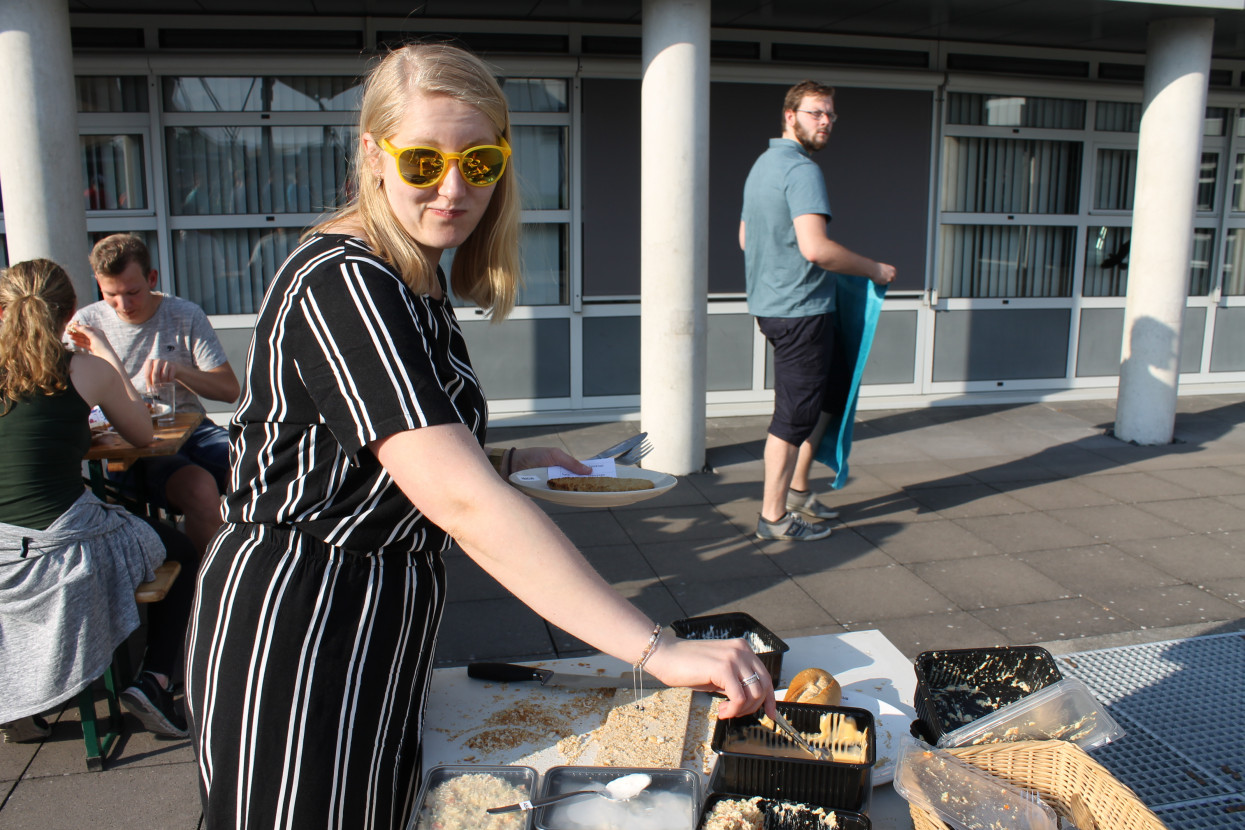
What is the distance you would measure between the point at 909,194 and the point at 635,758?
24.4ft

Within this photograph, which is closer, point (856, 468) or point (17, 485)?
point (17, 485)

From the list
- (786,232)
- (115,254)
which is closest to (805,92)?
(786,232)

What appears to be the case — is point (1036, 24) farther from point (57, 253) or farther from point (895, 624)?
point (57, 253)

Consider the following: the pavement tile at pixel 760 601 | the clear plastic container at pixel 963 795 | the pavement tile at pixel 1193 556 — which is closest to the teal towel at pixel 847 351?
the pavement tile at pixel 760 601

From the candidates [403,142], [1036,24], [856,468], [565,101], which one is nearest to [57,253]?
[565,101]

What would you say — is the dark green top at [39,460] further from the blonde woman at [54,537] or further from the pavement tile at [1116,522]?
the pavement tile at [1116,522]

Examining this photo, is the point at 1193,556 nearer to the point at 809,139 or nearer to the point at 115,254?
the point at 809,139

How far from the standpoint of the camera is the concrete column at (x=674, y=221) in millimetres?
5926

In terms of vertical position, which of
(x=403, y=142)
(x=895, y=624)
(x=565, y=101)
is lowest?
(x=895, y=624)

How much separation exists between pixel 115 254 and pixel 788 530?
3.58 meters

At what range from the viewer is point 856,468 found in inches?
263

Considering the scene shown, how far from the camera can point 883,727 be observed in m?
1.91

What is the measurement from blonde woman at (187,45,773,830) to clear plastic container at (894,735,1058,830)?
0.41 metres

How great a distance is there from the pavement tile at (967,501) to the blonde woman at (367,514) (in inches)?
187
